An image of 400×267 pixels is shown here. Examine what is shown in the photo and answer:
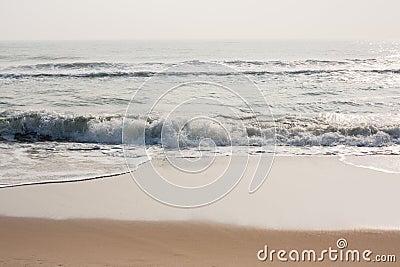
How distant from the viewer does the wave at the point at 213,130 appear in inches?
411

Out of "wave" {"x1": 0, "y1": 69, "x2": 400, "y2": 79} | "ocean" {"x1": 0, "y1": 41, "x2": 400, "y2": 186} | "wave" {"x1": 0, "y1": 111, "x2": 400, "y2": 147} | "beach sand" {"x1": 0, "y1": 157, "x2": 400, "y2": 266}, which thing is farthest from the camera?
"wave" {"x1": 0, "y1": 69, "x2": 400, "y2": 79}

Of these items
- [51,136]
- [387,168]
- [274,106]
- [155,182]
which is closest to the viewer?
[155,182]

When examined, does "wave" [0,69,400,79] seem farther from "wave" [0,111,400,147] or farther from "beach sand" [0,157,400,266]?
"beach sand" [0,157,400,266]

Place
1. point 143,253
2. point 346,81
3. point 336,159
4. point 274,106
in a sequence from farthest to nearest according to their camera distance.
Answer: point 346,81
point 274,106
point 336,159
point 143,253

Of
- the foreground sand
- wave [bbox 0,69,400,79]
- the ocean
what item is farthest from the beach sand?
wave [bbox 0,69,400,79]

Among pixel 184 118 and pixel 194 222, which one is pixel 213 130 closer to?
pixel 184 118

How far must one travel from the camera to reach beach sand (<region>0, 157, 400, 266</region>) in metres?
4.54

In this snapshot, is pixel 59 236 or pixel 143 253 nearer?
pixel 143 253

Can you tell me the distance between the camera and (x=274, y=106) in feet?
46.3

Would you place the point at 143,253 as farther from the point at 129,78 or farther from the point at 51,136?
the point at 129,78

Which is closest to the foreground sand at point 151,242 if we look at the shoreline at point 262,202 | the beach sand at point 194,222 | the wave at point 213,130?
the beach sand at point 194,222

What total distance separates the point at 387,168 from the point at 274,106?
6.38m

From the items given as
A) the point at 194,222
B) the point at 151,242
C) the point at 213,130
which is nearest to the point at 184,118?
the point at 213,130

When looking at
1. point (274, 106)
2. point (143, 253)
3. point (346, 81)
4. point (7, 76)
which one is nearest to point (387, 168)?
point (143, 253)
